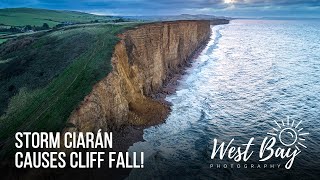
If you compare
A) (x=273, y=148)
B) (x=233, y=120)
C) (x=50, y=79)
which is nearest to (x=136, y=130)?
(x=50, y=79)

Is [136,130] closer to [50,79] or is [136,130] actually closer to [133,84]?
[133,84]

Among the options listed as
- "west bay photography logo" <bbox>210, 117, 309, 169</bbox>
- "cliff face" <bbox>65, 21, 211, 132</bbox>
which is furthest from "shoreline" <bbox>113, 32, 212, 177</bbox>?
"west bay photography logo" <bbox>210, 117, 309, 169</bbox>

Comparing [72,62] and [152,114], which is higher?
[72,62]

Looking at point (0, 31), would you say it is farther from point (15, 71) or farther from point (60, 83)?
point (60, 83)

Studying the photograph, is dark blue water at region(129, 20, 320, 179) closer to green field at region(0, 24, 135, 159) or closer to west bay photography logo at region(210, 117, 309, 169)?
west bay photography logo at region(210, 117, 309, 169)

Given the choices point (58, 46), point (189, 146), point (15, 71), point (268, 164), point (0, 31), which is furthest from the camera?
point (0, 31)

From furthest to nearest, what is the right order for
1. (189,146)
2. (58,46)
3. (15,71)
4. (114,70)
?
1. (58,46)
2. (15,71)
3. (114,70)
4. (189,146)

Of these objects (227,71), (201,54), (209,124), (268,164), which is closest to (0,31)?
(201,54)
